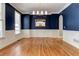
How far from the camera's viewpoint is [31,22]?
1428 cm

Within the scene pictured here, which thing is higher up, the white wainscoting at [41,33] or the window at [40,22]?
the window at [40,22]

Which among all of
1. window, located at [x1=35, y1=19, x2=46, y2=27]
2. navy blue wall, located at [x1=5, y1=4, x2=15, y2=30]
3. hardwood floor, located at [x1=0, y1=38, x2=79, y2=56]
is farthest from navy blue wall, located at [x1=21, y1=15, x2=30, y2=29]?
hardwood floor, located at [x1=0, y1=38, x2=79, y2=56]

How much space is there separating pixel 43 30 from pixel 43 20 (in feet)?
3.48

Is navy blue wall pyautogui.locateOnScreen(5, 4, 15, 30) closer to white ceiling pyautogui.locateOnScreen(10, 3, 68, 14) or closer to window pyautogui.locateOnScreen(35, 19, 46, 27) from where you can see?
white ceiling pyautogui.locateOnScreen(10, 3, 68, 14)

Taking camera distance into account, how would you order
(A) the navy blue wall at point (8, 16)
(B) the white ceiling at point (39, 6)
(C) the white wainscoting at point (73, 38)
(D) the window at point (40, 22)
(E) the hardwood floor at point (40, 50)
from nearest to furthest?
(E) the hardwood floor at point (40, 50), (C) the white wainscoting at point (73, 38), (A) the navy blue wall at point (8, 16), (B) the white ceiling at point (39, 6), (D) the window at point (40, 22)

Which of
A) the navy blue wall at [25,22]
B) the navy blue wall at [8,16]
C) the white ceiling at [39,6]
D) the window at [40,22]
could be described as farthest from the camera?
the window at [40,22]

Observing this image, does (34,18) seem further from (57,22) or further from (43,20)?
(57,22)

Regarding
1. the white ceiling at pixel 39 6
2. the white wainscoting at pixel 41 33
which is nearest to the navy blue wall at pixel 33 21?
the white wainscoting at pixel 41 33

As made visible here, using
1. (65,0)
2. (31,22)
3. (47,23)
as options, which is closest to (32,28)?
(31,22)

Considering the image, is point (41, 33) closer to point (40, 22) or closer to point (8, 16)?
point (40, 22)

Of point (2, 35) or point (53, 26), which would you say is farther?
point (53, 26)

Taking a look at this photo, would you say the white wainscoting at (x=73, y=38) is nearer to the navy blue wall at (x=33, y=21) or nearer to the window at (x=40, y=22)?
the navy blue wall at (x=33, y=21)

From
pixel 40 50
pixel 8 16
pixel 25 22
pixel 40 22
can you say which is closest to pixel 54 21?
pixel 40 22

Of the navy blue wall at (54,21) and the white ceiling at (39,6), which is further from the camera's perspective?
the navy blue wall at (54,21)
